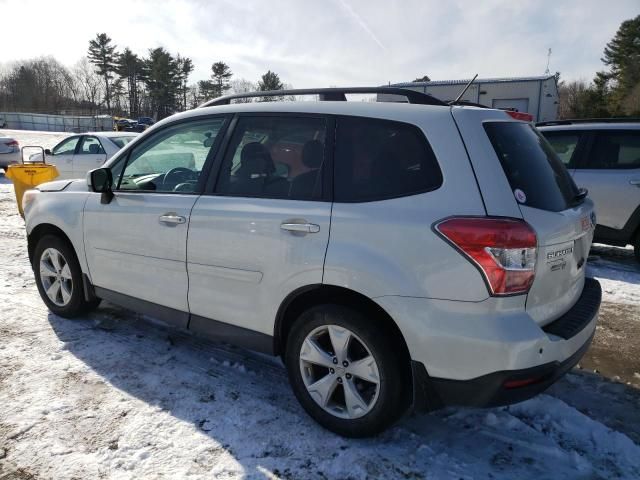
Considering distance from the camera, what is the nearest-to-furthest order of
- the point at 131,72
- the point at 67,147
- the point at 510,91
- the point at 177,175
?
the point at 177,175, the point at 67,147, the point at 510,91, the point at 131,72

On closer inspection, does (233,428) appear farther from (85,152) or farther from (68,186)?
(85,152)

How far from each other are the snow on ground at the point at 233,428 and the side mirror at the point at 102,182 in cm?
121

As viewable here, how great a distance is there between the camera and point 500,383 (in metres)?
2.21

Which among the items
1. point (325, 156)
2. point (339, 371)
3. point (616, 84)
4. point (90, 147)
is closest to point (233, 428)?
point (339, 371)

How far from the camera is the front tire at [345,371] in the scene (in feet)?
8.16

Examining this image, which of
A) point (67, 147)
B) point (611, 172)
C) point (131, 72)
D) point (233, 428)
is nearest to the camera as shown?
point (233, 428)

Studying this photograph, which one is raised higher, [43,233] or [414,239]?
[414,239]

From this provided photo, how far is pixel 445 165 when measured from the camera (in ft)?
7.64

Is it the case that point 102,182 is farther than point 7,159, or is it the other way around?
point 7,159

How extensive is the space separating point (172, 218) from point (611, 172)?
A: 19.4 feet

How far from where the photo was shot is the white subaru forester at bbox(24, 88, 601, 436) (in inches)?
86.8

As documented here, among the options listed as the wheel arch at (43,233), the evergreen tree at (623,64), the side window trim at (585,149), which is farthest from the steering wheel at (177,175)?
the evergreen tree at (623,64)

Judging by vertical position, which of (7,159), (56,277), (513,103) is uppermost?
(513,103)

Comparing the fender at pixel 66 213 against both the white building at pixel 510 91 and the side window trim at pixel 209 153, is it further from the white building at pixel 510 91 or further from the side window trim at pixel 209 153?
the white building at pixel 510 91
